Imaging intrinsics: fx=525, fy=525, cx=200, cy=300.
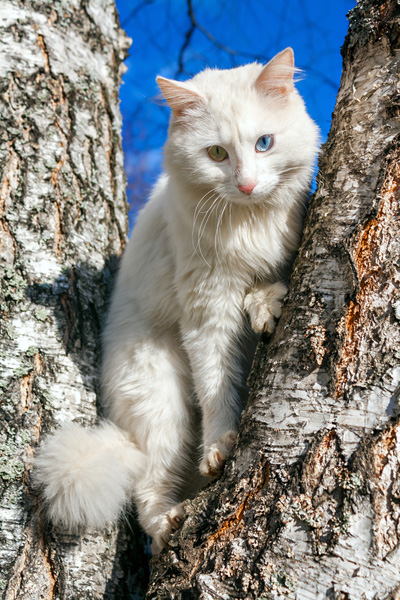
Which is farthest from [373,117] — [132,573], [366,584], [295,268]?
[132,573]

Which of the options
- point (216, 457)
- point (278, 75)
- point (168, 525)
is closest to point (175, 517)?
point (168, 525)

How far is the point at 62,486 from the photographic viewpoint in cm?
192

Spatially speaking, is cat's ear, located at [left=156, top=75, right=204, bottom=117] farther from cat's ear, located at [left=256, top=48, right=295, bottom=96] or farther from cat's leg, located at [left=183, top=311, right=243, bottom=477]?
cat's leg, located at [left=183, top=311, right=243, bottom=477]

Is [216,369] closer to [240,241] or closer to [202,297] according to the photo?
[202,297]

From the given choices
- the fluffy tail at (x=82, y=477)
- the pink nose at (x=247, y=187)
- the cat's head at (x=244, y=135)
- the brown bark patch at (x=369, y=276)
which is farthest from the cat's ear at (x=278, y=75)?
the fluffy tail at (x=82, y=477)

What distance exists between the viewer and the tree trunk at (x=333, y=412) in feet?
4.08

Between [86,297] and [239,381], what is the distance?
2.66 ft

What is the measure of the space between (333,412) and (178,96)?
1402 mm

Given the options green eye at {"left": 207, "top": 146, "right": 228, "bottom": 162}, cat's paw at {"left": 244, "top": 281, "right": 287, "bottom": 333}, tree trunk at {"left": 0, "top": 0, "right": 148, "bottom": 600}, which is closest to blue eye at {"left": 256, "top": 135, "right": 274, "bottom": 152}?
green eye at {"left": 207, "top": 146, "right": 228, "bottom": 162}

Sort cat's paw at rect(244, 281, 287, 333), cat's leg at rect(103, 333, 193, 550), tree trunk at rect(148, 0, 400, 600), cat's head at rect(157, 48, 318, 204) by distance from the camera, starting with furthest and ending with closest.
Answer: cat's leg at rect(103, 333, 193, 550)
cat's head at rect(157, 48, 318, 204)
cat's paw at rect(244, 281, 287, 333)
tree trunk at rect(148, 0, 400, 600)

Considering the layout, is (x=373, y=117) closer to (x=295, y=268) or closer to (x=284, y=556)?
(x=295, y=268)

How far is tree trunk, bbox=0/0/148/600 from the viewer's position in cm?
191

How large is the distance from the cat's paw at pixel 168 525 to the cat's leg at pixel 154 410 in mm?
116

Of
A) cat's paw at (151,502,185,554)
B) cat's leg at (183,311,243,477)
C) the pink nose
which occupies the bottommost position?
cat's paw at (151,502,185,554)
